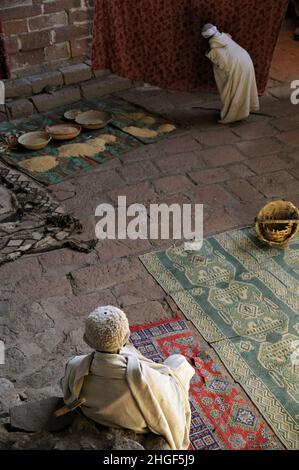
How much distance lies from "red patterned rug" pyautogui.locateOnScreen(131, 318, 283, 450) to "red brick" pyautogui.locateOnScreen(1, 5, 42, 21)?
189 inches

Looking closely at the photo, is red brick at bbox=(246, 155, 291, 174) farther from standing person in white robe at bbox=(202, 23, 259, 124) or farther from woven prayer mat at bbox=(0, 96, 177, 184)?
woven prayer mat at bbox=(0, 96, 177, 184)

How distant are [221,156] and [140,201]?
1.32m

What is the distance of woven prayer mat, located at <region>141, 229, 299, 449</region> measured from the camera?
377cm

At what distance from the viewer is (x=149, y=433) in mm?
2949

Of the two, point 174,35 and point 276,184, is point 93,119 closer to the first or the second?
point 174,35

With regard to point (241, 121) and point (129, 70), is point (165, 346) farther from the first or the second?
point (129, 70)

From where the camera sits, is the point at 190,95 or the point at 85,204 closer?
the point at 85,204

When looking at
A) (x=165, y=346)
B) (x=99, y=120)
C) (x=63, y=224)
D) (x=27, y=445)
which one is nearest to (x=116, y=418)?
(x=27, y=445)

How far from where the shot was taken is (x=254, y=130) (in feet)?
23.3

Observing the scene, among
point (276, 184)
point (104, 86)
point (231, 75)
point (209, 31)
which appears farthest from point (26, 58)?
point (276, 184)

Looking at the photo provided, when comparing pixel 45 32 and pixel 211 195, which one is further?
pixel 45 32

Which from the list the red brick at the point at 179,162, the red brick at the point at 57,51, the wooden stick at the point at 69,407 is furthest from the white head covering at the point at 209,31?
the wooden stick at the point at 69,407

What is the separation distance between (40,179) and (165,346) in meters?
2.75

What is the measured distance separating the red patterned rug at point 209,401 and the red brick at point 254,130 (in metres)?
3.38
